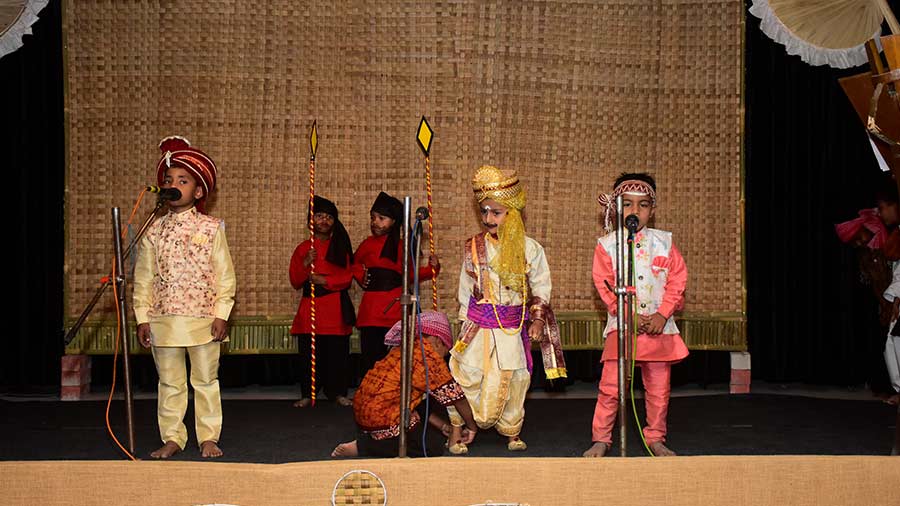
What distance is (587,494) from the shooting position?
2.32 meters

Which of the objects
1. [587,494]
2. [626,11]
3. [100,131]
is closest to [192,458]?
[587,494]

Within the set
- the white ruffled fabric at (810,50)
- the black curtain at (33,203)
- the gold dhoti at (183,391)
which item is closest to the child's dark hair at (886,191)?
the white ruffled fabric at (810,50)

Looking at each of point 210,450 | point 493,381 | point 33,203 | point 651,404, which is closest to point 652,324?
point 651,404

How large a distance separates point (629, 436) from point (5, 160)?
405 centimetres

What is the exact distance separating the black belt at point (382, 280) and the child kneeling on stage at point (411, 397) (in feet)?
4.36

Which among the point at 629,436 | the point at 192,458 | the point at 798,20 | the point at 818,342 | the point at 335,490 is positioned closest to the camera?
the point at 335,490

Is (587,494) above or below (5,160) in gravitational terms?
below

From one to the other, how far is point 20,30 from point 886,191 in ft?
15.4

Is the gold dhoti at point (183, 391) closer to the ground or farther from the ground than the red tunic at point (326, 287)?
closer to the ground

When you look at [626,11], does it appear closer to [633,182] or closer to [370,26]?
[370,26]

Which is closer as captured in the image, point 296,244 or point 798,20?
point 798,20

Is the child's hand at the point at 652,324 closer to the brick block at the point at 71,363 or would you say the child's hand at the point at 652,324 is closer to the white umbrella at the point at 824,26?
the white umbrella at the point at 824,26

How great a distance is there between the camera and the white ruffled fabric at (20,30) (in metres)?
4.62

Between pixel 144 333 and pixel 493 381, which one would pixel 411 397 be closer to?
pixel 493 381
